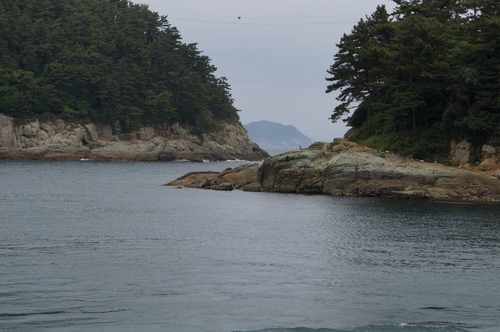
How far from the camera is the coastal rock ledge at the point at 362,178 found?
46822mm

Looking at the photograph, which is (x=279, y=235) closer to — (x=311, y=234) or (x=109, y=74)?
(x=311, y=234)

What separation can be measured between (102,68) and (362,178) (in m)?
86.0

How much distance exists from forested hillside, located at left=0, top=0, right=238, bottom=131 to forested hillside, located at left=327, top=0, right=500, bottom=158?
67.0 meters

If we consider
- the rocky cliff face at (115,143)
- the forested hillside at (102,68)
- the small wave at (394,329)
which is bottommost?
the small wave at (394,329)

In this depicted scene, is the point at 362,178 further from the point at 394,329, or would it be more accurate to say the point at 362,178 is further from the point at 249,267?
the point at 394,329

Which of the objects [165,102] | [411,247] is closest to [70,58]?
[165,102]

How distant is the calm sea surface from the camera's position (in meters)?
15.7

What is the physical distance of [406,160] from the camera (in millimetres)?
52312

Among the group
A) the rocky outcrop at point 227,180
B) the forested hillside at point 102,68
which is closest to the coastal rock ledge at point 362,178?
the rocky outcrop at point 227,180

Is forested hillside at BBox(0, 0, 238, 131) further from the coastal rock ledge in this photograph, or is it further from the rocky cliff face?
the coastal rock ledge

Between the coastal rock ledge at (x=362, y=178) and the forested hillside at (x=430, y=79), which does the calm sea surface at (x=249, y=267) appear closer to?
the coastal rock ledge at (x=362, y=178)

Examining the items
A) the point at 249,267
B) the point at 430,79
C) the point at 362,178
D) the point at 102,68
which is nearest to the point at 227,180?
the point at 362,178

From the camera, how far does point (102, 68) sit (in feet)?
394

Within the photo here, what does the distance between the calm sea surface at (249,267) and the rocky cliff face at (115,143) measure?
61.4m
